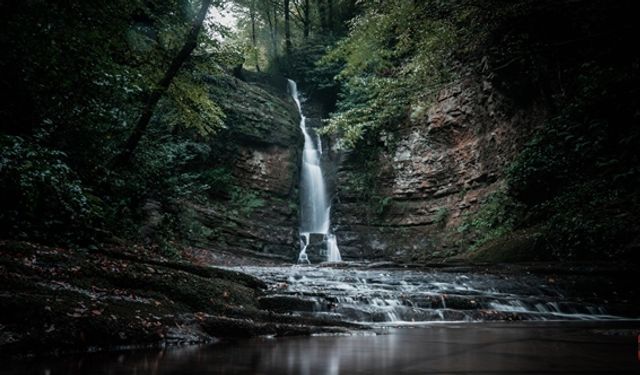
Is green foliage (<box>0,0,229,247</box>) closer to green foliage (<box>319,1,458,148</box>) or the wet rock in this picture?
the wet rock

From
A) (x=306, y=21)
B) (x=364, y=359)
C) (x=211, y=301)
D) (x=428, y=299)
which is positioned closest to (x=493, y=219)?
(x=428, y=299)

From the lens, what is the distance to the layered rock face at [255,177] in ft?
56.2

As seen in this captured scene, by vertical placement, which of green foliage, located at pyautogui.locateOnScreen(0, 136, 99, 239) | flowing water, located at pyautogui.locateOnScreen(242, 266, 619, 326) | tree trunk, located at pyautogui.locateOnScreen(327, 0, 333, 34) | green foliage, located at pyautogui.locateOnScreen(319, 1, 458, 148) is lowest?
flowing water, located at pyautogui.locateOnScreen(242, 266, 619, 326)

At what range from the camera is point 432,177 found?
17.7 meters

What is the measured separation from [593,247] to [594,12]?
16.8ft

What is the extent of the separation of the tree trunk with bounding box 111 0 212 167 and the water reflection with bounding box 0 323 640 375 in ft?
24.9

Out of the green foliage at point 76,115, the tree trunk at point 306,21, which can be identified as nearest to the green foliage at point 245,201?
the green foliage at point 76,115

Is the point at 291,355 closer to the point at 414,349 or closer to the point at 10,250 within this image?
the point at 414,349

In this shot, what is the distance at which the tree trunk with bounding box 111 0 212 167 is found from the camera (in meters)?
8.97

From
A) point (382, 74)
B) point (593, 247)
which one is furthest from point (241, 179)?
point (593, 247)

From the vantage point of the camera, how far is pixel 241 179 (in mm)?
19438

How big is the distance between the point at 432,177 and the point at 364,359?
54.0 feet

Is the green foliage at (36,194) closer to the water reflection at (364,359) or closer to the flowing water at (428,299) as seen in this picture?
the flowing water at (428,299)

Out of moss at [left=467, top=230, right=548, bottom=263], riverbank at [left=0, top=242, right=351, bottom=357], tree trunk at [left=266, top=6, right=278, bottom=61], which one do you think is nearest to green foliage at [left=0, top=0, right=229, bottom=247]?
riverbank at [left=0, top=242, right=351, bottom=357]
